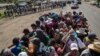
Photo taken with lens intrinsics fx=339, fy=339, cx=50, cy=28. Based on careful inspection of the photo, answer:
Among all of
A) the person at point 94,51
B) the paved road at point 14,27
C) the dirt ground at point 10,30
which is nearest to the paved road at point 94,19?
the paved road at point 14,27

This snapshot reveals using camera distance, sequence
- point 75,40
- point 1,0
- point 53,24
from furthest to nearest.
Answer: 1. point 1,0
2. point 53,24
3. point 75,40

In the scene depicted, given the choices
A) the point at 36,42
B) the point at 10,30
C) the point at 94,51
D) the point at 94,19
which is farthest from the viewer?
the point at 94,19

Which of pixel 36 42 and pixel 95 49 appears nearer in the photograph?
pixel 95 49

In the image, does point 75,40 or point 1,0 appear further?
point 1,0

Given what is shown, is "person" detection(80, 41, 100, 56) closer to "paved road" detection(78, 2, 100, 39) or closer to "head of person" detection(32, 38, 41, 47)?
"head of person" detection(32, 38, 41, 47)

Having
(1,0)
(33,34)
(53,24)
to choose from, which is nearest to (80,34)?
(33,34)

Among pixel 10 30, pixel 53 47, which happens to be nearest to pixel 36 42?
pixel 53 47

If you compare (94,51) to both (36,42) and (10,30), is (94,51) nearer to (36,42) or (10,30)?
(36,42)

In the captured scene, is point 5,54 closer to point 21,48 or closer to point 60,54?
point 21,48

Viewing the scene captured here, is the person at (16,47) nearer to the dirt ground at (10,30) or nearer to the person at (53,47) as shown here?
the person at (53,47)

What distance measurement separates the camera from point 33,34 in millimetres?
12867

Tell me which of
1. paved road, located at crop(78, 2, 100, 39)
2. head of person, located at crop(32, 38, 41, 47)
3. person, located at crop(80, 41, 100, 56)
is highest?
person, located at crop(80, 41, 100, 56)

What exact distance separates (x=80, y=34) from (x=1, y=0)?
111057 mm

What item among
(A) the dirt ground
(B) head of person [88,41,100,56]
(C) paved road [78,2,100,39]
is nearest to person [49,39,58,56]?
(B) head of person [88,41,100,56]
